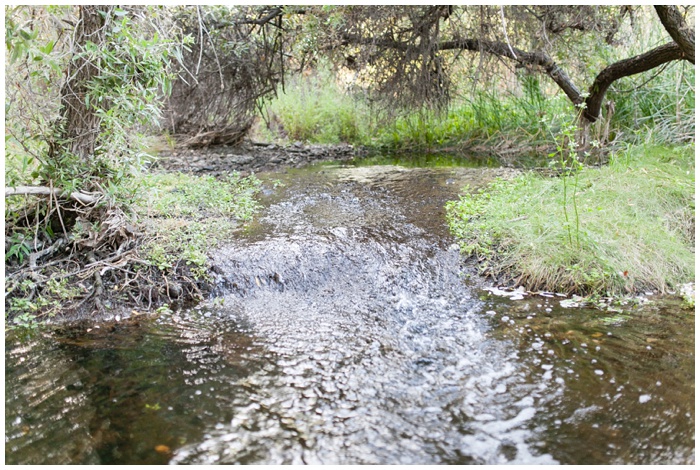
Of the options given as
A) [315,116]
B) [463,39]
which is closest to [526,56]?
[463,39]

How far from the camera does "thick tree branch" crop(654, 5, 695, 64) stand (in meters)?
5.60

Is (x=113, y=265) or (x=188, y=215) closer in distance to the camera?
(x=113, y=265)

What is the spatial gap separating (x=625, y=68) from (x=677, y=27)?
1.49 meters

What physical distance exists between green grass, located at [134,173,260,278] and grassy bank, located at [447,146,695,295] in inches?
83.9

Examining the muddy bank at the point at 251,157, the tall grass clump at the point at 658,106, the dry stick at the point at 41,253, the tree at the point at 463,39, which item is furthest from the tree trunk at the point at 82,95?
the tall grass clump at the point at 658,106

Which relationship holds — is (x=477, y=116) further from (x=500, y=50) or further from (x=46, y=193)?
(x=46, y=193)

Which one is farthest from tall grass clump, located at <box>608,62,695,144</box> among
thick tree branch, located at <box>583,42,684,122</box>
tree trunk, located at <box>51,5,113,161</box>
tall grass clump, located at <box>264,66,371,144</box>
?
tree trunk, located at <box>51,5,113,161</box>

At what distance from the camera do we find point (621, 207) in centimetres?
489

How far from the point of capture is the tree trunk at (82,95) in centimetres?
389

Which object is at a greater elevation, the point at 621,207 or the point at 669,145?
the point at 669,145

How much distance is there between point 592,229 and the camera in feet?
14.5

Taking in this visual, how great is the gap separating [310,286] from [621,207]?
2.85 m

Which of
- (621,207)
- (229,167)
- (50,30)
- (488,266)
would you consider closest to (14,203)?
(50,30)

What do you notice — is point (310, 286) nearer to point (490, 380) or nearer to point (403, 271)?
point (403, 271)
